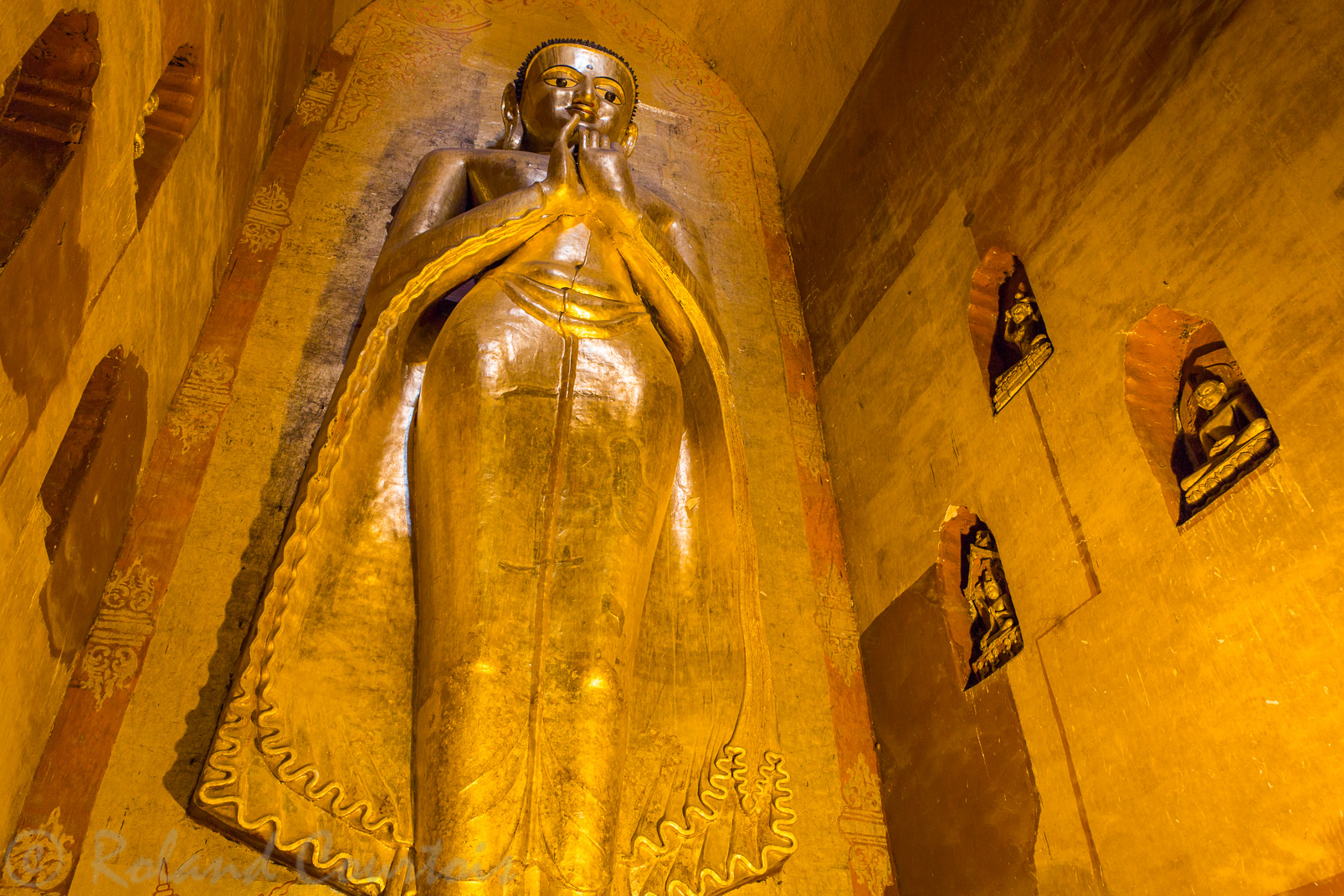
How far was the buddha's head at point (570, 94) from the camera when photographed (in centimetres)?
397

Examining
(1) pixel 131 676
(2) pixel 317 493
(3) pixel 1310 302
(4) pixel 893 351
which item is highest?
(4) pixel 893 351

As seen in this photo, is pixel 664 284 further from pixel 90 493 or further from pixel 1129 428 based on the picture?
pixel 90 493

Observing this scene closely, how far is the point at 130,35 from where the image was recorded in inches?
94.5

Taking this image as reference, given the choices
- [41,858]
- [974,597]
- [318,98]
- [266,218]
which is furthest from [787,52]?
[41,858]

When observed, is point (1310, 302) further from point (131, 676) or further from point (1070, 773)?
point (131, 676)

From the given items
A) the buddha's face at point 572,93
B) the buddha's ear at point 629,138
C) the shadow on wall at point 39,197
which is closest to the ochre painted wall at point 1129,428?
the buddha's ear at point 629,138

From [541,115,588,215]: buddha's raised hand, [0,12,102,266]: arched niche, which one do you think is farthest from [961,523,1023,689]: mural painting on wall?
[0,12,102,266]: arched niche

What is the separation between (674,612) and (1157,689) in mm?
1246

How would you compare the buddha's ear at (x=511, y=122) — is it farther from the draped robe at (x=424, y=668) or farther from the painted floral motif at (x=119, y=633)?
the painted floral motif at (x=119, y=633)

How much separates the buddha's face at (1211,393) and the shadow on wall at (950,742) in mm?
862

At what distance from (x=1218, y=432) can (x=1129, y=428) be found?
249mm

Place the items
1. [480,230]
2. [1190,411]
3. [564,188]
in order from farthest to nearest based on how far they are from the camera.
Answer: [564,188] < [480,230] < [1190,411]

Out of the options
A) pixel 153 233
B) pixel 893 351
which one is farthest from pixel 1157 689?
pixel 153 233

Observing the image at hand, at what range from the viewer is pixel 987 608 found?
3.28 meters
